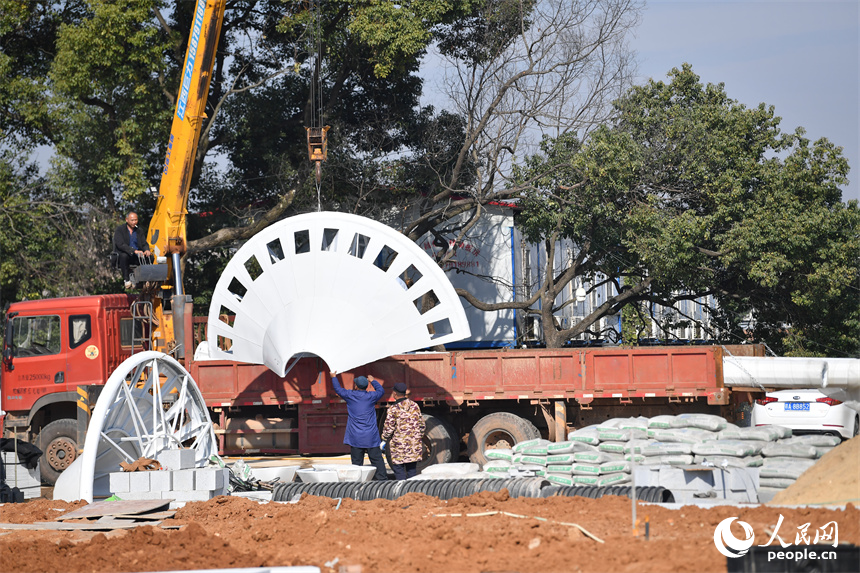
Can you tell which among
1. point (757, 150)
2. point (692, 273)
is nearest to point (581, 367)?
point (692, 273)

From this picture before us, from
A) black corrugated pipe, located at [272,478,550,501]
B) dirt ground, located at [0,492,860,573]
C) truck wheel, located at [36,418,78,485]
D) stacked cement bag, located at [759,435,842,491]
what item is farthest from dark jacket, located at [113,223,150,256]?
stacked cement bag, located at [759,435,842,491]

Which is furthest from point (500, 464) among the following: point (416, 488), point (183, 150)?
point (183, 150)

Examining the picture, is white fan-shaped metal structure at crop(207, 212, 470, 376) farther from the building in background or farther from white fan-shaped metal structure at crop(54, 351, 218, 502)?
the building in background

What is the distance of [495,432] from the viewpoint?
1433 centimetres

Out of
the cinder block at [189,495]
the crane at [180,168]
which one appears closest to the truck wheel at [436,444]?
the cinder block at [189,495]

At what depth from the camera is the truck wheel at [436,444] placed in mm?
14281

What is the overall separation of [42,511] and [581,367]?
860 centimetres

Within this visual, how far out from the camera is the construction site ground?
254 inches

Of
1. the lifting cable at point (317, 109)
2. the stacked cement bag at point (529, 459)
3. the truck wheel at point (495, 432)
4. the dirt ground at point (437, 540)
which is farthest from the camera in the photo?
the lifting cable at point (317, 109)

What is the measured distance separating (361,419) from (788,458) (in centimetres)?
597

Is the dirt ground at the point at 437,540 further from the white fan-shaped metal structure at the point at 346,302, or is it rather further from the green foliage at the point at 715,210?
Result: the green foliage at the point at 715,210

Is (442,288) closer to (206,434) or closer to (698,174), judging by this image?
(206,434)

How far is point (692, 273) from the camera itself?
68.5ft

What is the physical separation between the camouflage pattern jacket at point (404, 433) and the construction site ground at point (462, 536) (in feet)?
9.15
